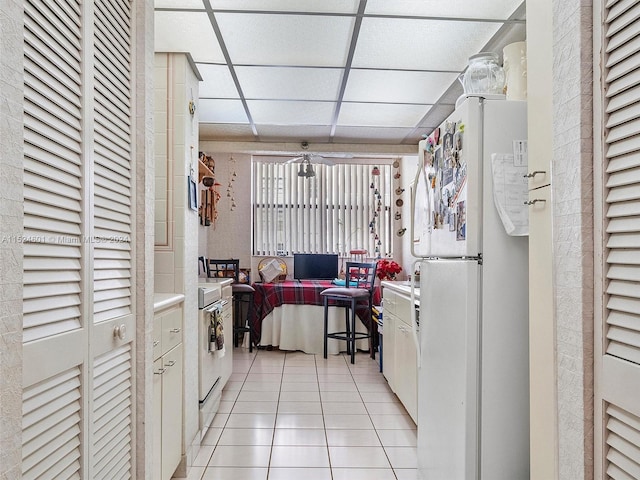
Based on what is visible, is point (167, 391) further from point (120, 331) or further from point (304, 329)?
point (304, 329)

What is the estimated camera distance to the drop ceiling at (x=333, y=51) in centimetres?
238

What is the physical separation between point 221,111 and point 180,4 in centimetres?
185

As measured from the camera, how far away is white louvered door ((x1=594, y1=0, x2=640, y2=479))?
0.88 metres

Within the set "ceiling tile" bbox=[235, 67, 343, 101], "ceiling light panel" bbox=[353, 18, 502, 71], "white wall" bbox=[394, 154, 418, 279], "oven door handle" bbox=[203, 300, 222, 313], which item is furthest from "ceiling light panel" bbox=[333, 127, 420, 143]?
"oven door handle" bbox=[203, 300, 222, 313]

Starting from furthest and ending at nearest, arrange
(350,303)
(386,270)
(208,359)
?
(386,270) < (350,303) < (208,359)

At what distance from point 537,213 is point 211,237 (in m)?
5.22

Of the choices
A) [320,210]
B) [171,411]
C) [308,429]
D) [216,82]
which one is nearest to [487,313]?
[171,411]

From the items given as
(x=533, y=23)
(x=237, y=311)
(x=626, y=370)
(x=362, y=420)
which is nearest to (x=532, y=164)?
(x=533, y=23)

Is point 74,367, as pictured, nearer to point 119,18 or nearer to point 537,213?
point 119,18

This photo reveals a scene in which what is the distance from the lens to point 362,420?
10.5 feet

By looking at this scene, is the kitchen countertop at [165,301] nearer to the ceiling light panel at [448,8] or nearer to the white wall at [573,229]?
the white wall at [573,229]

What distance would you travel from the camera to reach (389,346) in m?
3.73

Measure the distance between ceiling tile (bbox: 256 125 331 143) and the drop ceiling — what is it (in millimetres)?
236

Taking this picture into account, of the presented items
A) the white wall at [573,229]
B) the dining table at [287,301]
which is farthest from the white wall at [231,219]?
the white wall at [573,229]
